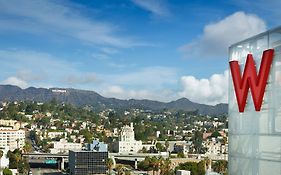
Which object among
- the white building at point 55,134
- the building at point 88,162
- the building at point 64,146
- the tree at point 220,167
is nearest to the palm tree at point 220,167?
the tree at point 220,167

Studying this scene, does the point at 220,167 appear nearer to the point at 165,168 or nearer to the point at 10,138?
the point at 165,168

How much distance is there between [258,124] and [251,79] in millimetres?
867

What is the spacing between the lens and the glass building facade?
952 centimetres

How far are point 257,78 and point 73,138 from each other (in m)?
135

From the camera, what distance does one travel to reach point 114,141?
5049 inches

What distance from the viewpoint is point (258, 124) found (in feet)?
33.2

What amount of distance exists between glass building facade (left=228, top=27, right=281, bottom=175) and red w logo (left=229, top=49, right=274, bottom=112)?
8cm

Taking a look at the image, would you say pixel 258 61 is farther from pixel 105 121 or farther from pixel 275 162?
pixel 105 121

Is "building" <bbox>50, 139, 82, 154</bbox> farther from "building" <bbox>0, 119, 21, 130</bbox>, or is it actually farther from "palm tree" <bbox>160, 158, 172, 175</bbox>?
"palm tree" <bbox>160, 158, 172, 175</bbox>

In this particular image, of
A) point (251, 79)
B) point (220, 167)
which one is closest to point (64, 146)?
point (220, 167)

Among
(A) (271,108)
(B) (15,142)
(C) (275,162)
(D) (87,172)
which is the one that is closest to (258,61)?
(A) (271,108)

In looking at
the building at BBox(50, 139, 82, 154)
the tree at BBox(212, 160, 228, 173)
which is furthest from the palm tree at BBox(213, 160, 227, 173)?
the building at BBox(50, 139, 82, 154)

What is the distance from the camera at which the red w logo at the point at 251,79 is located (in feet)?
32.0

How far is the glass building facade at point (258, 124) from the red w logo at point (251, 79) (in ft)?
0.27
